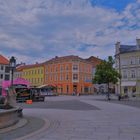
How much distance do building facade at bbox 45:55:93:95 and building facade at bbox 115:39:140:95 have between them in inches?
916

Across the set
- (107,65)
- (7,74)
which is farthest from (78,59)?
(107,65)

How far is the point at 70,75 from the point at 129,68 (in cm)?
2768

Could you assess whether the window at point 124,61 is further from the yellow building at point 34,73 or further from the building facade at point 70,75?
the yellow building at point 34,73

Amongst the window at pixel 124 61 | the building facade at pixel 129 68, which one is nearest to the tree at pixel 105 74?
the building facade at pixel 129 68

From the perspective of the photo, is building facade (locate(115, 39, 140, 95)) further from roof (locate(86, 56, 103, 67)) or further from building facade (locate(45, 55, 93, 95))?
roof (locate(86, 56, 103, 67))

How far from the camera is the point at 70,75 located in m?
87.6

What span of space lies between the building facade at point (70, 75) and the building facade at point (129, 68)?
76.3 ft

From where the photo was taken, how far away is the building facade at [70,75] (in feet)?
287

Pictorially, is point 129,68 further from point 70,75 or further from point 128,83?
point 70,75

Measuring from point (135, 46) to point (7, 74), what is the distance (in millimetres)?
43292

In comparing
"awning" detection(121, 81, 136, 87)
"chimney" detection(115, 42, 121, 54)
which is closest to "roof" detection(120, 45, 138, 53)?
"chimney" detection(115, 42, 121, 54)

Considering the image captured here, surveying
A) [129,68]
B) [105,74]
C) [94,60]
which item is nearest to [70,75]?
[129,68]

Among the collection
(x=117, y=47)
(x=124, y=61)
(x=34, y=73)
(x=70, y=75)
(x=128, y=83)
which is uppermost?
(x=117, y=47)

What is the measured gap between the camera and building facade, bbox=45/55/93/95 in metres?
87.4
